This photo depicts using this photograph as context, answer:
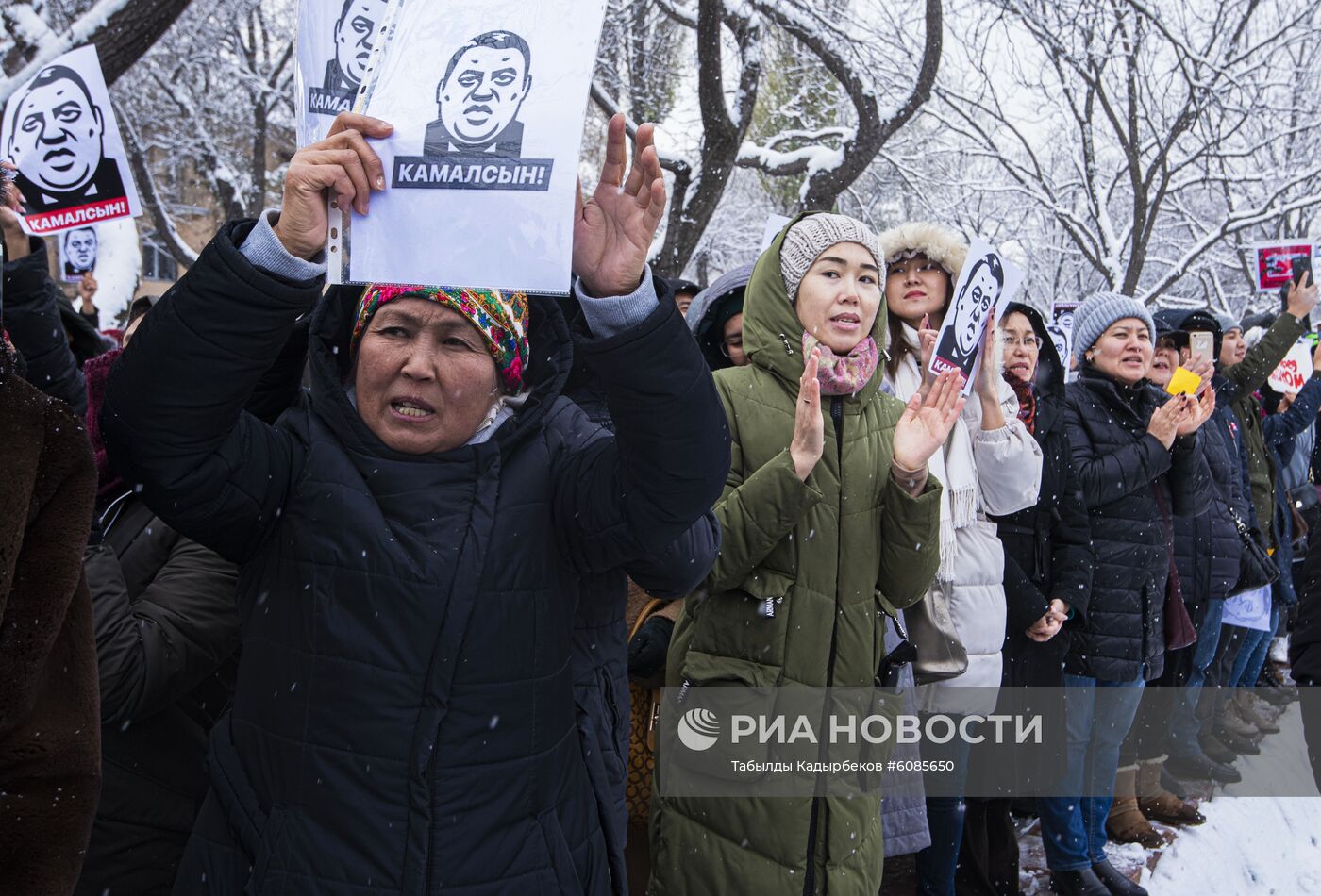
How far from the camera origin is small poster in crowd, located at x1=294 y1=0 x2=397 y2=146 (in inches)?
99.8

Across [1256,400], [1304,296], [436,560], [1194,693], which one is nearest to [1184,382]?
[1194,693]

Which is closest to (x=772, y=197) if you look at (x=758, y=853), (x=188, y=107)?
(x=188, y=107)

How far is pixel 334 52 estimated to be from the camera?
2562 mm

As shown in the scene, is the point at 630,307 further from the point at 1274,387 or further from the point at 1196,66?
the point at 1196,66

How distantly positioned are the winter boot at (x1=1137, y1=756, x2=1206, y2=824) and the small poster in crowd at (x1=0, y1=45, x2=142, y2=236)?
5263mm

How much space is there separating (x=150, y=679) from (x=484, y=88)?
4.31 feet

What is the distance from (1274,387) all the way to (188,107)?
15.4 meters

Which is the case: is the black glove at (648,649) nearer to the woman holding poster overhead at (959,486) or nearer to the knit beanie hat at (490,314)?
the woman holding poster overhead at (959,486)

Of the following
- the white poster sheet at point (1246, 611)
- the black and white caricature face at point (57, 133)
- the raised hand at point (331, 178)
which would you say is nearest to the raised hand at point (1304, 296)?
the white poster sheet at point (1246, 611)

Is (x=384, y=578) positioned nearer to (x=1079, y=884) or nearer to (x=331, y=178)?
(x=331, y=178)

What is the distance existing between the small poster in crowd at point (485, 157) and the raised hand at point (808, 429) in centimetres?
129

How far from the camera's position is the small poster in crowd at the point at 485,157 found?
1648mm

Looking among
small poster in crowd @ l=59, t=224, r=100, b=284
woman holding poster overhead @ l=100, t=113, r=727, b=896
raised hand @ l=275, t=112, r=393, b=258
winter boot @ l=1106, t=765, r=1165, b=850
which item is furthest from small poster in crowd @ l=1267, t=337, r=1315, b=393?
small poster in crowd @ l=59, t=224, r=100, b=284

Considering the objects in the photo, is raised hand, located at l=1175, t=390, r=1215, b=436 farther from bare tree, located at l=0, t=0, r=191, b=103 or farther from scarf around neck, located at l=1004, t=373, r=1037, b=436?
bare tree, located at l=0, t=0, r=191, b=103
